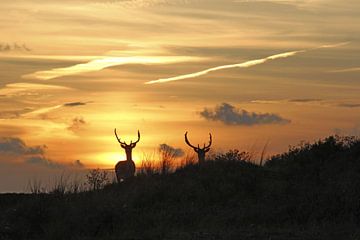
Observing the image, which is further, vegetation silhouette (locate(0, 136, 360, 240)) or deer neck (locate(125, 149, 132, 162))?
deer neck (locate(125, 149, 132, 162))

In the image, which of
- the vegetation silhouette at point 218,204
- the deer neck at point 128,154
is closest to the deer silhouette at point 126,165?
the deer neck at point 128,154

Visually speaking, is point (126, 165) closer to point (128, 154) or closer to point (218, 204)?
point (128, 154)

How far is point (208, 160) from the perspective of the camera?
27.9 m

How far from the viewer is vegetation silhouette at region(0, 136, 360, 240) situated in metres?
20.6

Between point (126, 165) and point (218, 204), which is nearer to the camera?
point (218, 204)

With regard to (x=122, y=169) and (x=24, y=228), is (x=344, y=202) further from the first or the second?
(x=122, y=169)

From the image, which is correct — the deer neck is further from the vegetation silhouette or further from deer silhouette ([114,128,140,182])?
the vegetation silhouette

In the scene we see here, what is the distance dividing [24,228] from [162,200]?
13.2ft

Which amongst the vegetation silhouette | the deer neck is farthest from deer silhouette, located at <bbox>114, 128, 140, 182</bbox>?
the vegetation silhouette

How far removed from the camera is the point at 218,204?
2356cm

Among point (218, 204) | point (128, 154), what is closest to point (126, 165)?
point (128, 154)

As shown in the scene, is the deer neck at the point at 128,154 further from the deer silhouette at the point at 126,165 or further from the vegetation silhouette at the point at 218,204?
the vegetation silhouette at the point at 218,204

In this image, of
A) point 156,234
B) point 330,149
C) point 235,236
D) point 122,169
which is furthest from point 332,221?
point 122,169

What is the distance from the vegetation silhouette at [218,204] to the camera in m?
20.6
